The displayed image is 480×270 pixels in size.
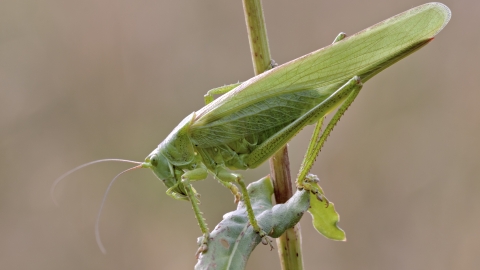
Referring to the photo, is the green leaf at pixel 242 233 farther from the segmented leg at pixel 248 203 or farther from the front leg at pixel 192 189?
the front leg at pixel 192 189

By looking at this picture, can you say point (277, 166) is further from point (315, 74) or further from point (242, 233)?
point (315, 74)

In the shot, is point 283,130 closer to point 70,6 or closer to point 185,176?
point 185,176

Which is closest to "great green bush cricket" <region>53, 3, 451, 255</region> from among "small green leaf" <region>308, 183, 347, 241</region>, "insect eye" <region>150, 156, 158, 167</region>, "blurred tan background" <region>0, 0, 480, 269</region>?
"insect eye" <region>150, 156, 158, 167</region>

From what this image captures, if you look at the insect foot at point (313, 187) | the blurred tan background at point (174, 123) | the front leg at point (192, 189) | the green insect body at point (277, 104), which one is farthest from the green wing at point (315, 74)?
the blurred tan background at point (174, 123)

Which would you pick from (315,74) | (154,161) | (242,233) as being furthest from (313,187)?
(154,161)

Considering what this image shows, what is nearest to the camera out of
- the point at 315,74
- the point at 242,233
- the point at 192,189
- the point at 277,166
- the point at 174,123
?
the point at 242,233

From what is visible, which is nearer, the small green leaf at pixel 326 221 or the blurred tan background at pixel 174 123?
the small green leaf at pixel 326 221
